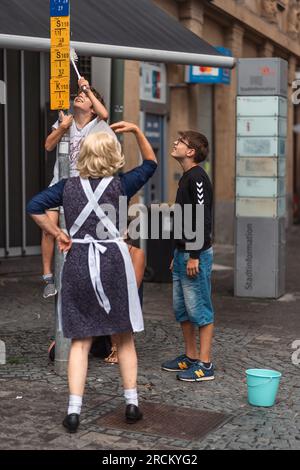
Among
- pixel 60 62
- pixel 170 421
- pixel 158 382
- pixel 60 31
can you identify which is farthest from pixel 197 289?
pixel 60 31

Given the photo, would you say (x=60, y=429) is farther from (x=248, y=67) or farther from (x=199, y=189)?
(x=248, y=67)

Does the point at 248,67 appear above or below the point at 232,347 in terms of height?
above

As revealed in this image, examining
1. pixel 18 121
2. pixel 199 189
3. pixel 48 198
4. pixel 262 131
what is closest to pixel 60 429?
pixel 48 198

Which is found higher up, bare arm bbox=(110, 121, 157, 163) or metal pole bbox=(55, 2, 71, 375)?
bare arm bbox=(110, 121, 157, 163)

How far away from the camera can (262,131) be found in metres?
9.84

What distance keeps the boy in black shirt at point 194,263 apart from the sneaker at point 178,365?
14cm

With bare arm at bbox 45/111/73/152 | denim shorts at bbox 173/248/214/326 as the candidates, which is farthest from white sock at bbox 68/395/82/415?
bare arm at bbox 45/111/73/152

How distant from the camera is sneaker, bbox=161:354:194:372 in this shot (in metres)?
6.32

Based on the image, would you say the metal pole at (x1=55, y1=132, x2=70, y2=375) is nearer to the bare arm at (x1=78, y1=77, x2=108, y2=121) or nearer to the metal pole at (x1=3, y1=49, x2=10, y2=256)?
the bare arm at (x1=78, y1=77, x2=108, y2=121)

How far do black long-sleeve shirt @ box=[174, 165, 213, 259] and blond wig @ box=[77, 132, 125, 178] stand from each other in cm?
129

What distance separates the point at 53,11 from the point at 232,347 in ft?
10.8

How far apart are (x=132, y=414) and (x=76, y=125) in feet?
7.53

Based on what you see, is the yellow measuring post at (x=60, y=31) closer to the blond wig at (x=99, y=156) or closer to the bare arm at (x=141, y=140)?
the bare arm at (x=141, y=140)

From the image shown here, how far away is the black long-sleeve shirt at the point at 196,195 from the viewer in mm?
5922
